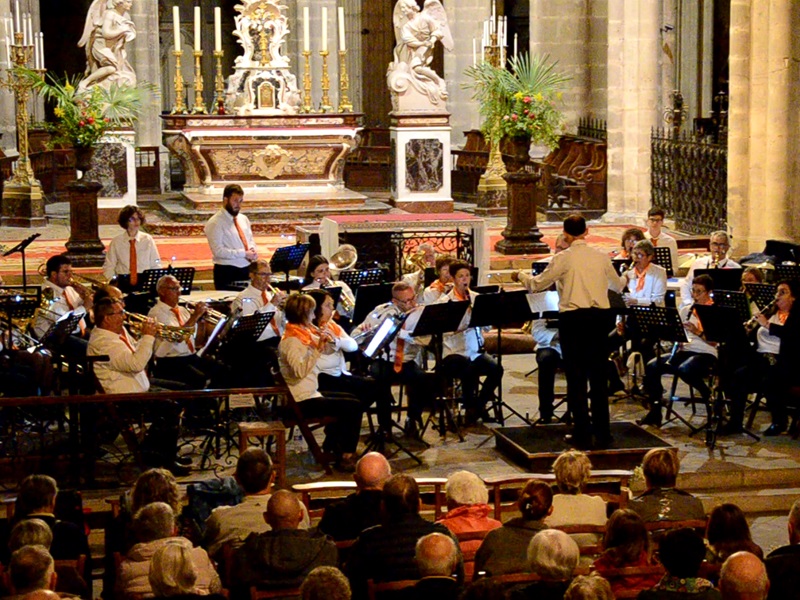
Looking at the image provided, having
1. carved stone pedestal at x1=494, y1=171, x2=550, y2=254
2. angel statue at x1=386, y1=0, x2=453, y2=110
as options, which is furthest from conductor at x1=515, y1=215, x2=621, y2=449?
angel statue at x1=386, y1=0, x2=453, y2=110

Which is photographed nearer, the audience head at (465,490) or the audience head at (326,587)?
the audience head at (326,587)

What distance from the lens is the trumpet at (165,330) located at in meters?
10.1

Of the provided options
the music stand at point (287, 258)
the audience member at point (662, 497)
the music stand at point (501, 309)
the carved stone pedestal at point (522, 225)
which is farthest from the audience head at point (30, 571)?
the carved stone pedestal at point (522, 225)

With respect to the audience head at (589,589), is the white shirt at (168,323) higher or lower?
higher

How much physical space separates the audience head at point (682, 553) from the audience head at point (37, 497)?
2.80m

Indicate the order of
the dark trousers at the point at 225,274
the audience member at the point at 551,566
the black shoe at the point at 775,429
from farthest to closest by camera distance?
1. the dark trousers at the point at 225,274
2. the black shoe at the point at 775,429
3. the audience member at the point at 551,566

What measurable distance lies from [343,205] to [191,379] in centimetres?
953

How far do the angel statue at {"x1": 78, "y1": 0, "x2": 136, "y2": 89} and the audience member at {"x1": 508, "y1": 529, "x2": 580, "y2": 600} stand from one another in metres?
15.0

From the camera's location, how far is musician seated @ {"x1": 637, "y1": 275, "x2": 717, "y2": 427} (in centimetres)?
1062

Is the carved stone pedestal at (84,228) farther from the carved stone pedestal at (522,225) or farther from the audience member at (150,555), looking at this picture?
the audience member at (150,555)

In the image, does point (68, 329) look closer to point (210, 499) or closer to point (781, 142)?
point (210, 499)

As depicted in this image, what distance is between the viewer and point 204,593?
6.01 meters

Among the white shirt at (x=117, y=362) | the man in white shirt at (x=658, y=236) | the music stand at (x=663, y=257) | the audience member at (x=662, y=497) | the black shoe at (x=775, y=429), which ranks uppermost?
the man in white shirt at (x=658, y=236)

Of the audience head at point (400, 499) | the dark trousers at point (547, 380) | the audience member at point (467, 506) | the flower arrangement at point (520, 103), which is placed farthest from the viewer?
the flower arrangement at point (520, 103)
